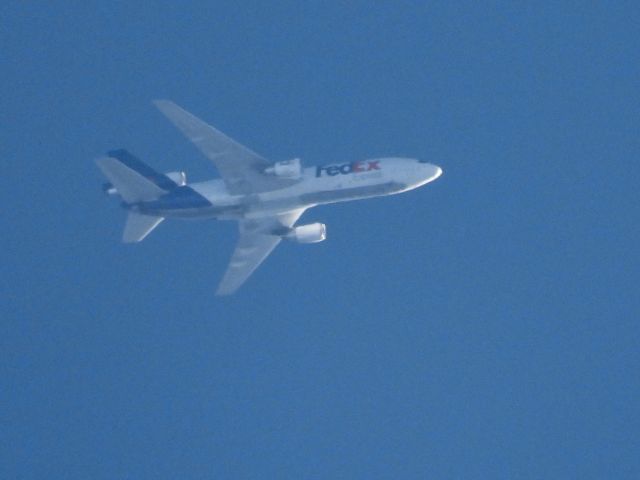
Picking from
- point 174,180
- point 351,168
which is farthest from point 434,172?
point 174,180

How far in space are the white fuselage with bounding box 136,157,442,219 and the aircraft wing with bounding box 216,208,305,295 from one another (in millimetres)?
2645

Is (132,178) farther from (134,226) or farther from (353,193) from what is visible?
(353,193)

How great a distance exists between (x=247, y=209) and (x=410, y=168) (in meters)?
11.6

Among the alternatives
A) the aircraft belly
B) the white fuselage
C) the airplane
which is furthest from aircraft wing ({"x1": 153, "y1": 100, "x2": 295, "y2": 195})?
the aircraft belly

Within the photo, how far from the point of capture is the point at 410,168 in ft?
338

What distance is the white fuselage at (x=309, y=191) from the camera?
103000 mm

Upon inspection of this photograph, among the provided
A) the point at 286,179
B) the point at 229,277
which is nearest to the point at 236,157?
the point at 286,179

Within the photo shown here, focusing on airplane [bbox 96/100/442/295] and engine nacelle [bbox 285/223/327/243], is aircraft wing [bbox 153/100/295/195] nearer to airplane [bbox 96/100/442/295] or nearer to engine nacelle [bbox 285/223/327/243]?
airplane [bbox 96/100/442/295]

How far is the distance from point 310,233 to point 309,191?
3731 millimetres

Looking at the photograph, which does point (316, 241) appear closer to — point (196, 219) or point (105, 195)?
point (196, 219)

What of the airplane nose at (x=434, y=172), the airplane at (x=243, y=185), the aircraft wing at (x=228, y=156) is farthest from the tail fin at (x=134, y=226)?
the airplane nose at (x=434, y=172)

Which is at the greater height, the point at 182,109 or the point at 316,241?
the point at 182,109

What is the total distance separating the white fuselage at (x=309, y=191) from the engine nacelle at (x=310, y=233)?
72.5 inches

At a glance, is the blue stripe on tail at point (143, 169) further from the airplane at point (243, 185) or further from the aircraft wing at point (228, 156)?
the aircraft wing at point (228, 156)
